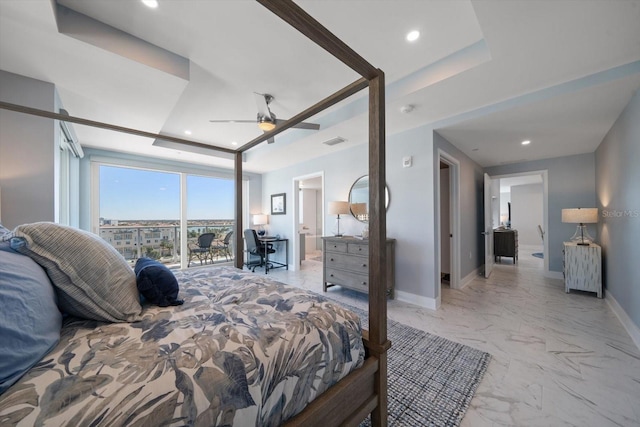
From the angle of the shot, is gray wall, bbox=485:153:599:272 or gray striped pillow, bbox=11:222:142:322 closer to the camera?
gray striped pillow, bbox=11:222:142:322

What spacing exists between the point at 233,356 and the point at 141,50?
243cm

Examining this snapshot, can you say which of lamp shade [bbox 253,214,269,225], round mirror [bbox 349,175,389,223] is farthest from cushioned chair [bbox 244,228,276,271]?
round mirror [bbox 349,175,389,223]

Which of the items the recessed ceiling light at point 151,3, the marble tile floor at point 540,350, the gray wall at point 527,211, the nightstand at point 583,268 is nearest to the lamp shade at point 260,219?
the marble tile floor at point 540,350

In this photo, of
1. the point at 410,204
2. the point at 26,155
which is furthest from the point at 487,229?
the point at 26,155

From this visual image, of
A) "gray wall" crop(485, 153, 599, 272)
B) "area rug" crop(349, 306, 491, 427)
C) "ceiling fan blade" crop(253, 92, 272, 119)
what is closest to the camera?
"area rug" crop(349, 306, 491, 427)

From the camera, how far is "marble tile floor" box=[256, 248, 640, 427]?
1446 mm

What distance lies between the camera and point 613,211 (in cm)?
295

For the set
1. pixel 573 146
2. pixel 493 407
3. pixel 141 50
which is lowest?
pixel 493 407

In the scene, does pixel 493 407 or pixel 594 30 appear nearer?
A: pixel 493 407

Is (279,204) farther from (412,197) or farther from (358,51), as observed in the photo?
(358,51)

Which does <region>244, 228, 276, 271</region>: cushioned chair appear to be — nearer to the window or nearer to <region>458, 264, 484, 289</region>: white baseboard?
the window

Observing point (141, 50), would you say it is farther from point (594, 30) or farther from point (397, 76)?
point (594, 30)

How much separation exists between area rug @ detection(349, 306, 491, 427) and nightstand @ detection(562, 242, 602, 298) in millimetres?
2724

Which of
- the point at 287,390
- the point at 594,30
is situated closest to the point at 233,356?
the point at 287,390
